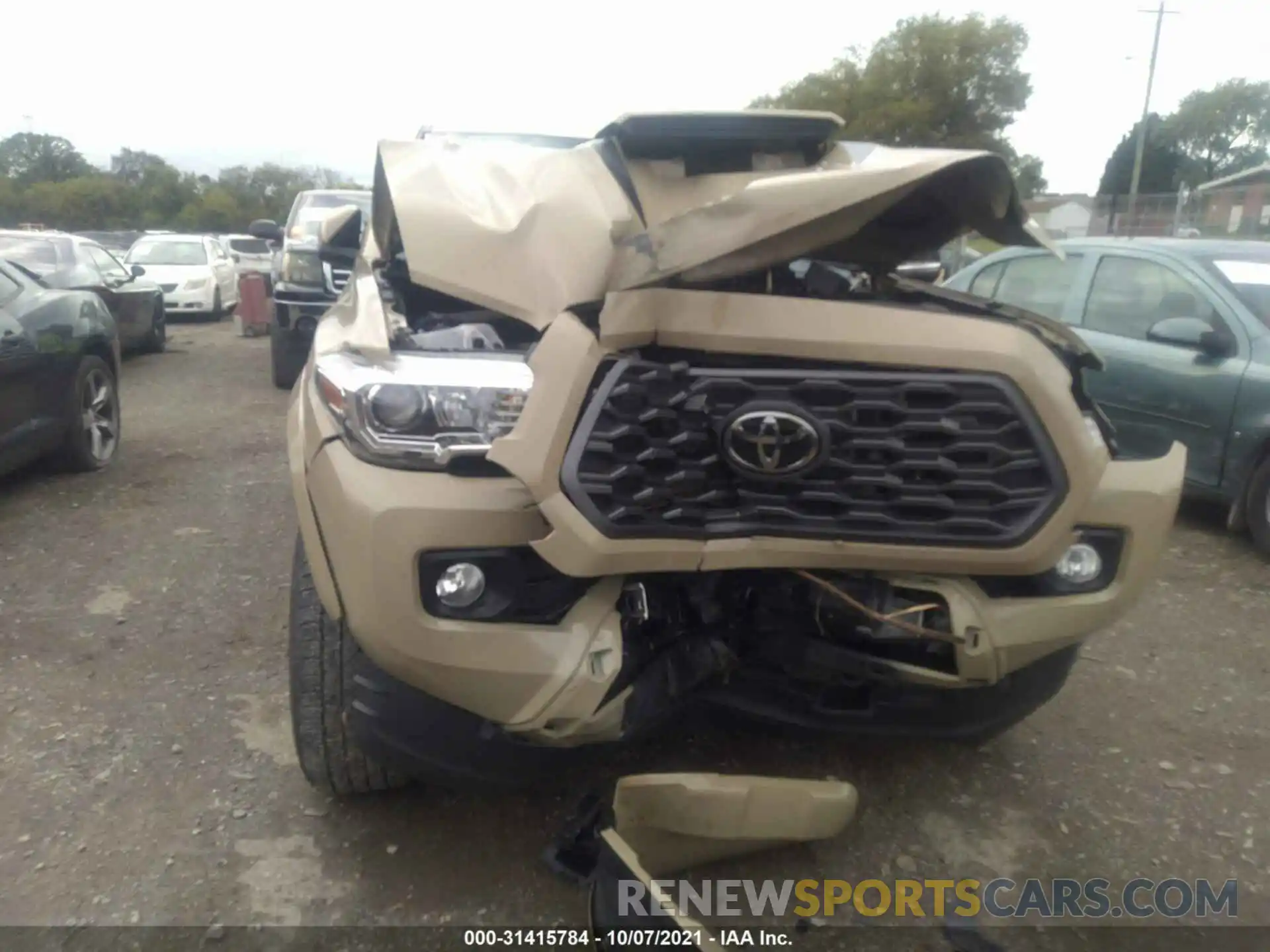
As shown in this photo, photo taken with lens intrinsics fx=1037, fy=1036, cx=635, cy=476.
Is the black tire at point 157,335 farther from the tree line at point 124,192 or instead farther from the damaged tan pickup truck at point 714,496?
the tree line at point 124,192

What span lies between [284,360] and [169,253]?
929 cm

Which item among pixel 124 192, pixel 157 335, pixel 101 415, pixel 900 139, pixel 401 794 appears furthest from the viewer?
pixel 124 192

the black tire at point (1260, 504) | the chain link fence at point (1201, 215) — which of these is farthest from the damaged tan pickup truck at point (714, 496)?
the chain link fence at point (1201, 215)

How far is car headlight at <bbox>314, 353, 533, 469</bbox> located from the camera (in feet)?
7.02

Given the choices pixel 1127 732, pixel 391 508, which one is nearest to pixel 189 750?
pixel 391 508

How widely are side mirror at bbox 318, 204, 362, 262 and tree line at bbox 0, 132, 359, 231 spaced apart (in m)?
35.3

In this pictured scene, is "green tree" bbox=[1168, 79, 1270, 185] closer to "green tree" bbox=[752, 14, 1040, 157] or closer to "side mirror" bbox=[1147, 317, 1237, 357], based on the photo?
"green tree" bbox=[752, 14, 1040, 157]

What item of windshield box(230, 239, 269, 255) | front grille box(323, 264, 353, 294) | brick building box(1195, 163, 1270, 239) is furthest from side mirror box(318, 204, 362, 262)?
brick building box(1195, 163, 1270, 239)

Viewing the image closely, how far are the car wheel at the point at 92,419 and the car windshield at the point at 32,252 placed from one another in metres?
1.74

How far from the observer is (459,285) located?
101 inches

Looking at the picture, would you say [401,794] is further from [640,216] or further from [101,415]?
[101,415]

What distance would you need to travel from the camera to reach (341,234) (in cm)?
439

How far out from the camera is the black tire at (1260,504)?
504 cm

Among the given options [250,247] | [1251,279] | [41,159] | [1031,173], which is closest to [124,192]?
[41,159]
